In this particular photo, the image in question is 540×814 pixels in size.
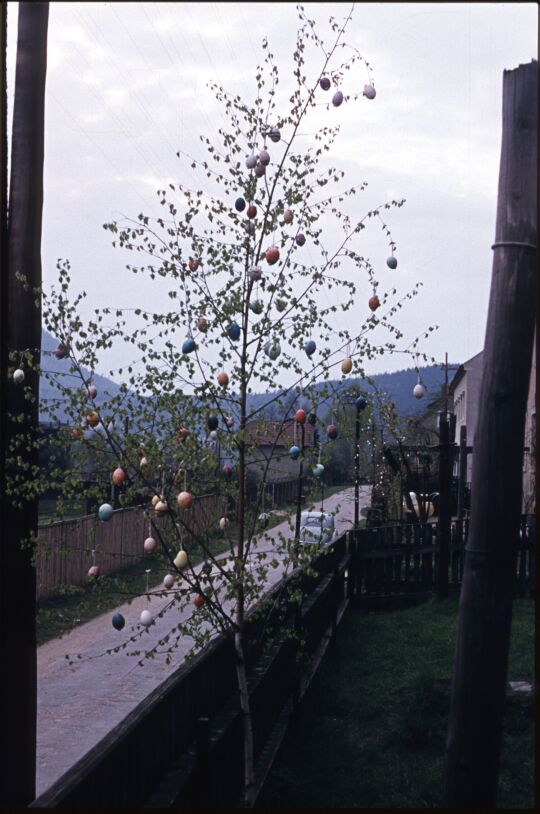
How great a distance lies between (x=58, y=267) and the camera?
4887 mm

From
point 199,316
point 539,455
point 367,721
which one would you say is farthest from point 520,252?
point 367,721

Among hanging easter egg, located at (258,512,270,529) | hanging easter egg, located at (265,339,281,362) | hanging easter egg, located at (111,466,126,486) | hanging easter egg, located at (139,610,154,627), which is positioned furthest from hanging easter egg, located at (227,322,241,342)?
hanging easter egg, located at (139,610,154,627)

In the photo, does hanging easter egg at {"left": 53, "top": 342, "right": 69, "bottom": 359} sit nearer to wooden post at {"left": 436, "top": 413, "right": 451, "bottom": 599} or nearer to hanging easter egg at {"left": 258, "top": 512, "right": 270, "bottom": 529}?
hanging easter egg at {"left": 258, "top": 512, "right": 270, "bottom": 529}

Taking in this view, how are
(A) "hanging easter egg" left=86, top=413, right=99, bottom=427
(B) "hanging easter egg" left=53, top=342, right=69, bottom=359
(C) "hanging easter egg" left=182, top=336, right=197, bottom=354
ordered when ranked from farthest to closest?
(C) "hanging easter egg" left=182, top=336, right=197, bottom=354 → (B) "hanging easter egg" left=53, top=342, right=69, bottom=359 → (A) "hanging easter egg" left=86, top=413, right=99, bottom=427

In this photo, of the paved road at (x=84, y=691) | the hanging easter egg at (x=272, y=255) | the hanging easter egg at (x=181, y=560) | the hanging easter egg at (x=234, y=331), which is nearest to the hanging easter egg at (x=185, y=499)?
the hanging easter egg at (x=181, y=560)

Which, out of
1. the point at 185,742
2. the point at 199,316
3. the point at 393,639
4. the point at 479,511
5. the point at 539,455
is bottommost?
the point at 393,639

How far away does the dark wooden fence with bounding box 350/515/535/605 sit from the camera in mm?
14266

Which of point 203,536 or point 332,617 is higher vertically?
point 203,536

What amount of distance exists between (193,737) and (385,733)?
286 cm

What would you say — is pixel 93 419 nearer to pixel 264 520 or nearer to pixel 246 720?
pixel 264 520

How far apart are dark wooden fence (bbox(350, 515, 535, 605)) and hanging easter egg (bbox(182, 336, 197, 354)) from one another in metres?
9.79

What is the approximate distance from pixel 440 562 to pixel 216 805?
28.1 feet

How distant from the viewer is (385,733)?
7.65m

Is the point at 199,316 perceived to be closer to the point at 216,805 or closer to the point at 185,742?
the point at 185,742
